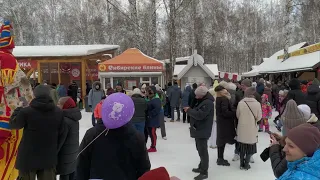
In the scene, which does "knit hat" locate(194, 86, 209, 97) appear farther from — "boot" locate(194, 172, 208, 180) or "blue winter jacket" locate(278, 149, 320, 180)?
"blue winter jacket" locate(278, 149, 320, 180)

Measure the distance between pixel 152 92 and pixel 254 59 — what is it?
114 ft

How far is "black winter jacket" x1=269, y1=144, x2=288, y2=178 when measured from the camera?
2645mm

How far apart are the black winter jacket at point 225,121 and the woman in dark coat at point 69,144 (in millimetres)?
2649

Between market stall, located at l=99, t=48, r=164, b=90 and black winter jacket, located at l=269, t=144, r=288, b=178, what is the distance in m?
10.3

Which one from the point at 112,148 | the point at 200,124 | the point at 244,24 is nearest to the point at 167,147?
the point at 200,124

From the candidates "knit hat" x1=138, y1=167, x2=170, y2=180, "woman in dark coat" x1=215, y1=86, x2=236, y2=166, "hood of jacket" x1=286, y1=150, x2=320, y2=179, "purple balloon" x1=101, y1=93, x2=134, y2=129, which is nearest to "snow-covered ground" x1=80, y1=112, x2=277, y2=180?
"woman in dark coat" x1=215, y1=86, x2=236, y2=166

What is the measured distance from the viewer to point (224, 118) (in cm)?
562

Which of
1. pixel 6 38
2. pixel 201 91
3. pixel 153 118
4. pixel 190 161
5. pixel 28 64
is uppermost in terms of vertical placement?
pixel 28 64

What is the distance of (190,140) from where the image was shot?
8.00 meters

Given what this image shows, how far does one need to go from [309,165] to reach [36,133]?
2.72 m

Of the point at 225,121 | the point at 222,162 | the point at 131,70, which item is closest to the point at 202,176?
the point at 222,162

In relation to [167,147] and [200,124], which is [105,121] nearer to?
[200,124]

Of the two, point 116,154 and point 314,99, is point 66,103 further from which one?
point 314,99

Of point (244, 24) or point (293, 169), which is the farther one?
point (244, 24)
